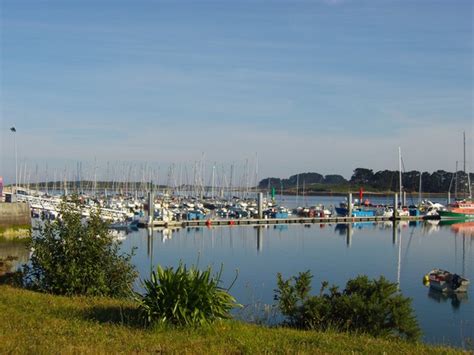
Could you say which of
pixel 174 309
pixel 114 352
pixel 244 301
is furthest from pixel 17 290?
pixel 244 301

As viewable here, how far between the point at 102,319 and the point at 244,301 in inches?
555

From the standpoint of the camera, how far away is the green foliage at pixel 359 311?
13.2m

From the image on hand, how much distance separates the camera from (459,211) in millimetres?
101312

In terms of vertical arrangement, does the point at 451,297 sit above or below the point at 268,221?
below

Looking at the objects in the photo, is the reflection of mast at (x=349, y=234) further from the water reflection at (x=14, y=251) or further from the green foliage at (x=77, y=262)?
the green foliage at (x=77, y=262)

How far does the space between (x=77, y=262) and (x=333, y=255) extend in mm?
36833

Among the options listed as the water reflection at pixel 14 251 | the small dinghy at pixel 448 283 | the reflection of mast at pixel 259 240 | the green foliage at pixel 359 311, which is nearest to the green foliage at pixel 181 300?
the green foliage at pixel 359 311

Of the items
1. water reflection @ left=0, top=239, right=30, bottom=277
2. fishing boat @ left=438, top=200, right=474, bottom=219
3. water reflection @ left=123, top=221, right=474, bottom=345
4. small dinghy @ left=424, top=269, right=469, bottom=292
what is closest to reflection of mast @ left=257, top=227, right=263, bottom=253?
water reflection @ left=123, top=221, right=474, bottom=345

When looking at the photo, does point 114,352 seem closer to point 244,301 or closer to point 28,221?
point 244,301

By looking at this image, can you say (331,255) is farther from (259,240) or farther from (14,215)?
(14,215)

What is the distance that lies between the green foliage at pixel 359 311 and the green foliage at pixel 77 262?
4.30 metres

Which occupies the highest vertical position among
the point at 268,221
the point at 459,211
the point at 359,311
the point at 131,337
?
the point at 131,337

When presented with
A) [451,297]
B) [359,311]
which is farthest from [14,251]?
[359,311]

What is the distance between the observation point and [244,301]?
82.2 ft
